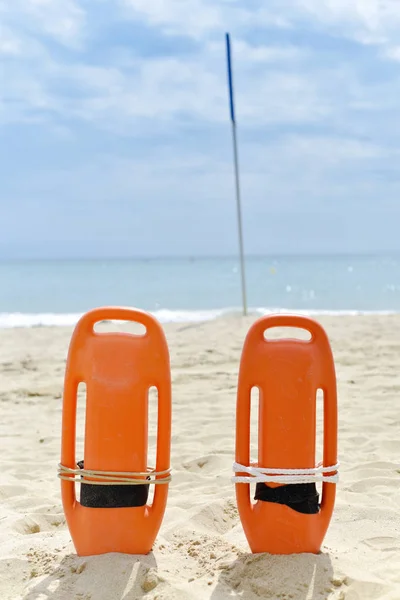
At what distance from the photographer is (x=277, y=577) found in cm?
217

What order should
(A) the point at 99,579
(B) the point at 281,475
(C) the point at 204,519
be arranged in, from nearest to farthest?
(A) the point at 99,579
(B) the point at 281,475
(C) the point at 204,519

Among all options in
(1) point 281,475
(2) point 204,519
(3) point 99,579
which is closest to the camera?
(3) point 99,579

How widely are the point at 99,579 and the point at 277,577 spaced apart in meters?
0.61

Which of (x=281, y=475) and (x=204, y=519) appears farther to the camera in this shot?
(x=204, y=519)

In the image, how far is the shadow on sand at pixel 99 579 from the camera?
6.86ft

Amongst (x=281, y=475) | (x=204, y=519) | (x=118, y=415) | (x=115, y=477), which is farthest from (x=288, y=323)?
(x=204, y=519)

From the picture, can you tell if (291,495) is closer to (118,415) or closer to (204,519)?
(204,519)

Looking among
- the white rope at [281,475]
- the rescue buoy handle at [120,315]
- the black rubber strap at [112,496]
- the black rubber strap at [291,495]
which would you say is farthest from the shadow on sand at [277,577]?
the rescue buoy handle at [120,315]

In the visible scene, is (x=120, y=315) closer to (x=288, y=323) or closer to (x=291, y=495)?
(x=288, y=323)

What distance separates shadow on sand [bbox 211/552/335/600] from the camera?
6.84 ft

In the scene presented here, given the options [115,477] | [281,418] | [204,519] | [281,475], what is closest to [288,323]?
[281,418]

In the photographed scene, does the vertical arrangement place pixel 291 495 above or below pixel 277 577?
above

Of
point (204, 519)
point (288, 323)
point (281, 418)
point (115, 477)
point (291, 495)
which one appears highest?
point (288, 323)

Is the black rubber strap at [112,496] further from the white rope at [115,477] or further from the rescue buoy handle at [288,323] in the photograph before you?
the rescue buoy handle at [288,323]
